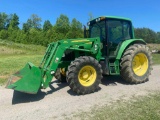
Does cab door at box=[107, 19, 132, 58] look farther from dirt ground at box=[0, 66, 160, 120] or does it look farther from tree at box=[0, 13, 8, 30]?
tree at box=[0, 13, 8, 30]

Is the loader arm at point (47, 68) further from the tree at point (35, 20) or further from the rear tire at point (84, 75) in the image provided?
the tree at point (35, 20)

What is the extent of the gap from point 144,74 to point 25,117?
5018mm

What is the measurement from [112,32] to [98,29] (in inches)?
25.2

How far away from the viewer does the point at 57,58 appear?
6.68m

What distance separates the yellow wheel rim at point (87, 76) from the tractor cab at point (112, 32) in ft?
4.13

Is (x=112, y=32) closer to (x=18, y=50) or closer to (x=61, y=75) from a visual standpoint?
(x=61, y=75)

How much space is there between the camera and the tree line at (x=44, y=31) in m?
46.3

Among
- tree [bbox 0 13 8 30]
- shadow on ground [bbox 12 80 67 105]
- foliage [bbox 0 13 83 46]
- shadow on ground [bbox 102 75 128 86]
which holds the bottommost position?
shadow on ground [bbox 12 80 67 105]

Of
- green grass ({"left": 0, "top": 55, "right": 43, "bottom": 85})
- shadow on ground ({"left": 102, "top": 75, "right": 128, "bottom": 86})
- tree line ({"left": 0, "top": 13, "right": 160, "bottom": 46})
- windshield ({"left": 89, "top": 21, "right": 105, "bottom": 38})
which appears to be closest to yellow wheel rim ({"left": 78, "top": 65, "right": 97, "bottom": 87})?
shadow on ground ({"left": 102, "top": 75, "right": 128, "bottom": 86})

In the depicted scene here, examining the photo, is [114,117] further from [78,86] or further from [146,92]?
[146,92]

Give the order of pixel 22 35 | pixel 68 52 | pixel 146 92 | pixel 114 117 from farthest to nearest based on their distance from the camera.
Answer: pixel 22 35, pixel 68 52, pixel 146 92, pixel 114 117

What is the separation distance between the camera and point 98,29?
842cm

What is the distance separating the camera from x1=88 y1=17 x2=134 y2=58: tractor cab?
789 cm

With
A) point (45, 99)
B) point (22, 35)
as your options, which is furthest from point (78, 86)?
point (22, 35)
